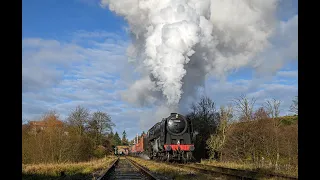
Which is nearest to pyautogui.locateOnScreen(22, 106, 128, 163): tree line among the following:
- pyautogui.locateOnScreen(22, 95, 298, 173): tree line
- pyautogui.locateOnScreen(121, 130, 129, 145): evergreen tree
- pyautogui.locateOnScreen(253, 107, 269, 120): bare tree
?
pyautogui.locateOnScreen(22, 95, 298, 173): tree line

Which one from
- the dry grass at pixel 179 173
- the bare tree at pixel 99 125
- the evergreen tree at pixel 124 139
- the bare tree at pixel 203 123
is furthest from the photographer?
the evergreen tree at pixel 124 139

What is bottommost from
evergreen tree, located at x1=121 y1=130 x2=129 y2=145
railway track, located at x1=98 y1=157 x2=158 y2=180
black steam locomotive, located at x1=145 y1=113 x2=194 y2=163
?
evergreen tree, located at x1=121 y1=130 x2=129 y2=145

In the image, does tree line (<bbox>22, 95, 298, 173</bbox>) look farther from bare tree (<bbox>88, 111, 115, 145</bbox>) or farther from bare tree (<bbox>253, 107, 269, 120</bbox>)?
bare tree (<bbox>88, 111, 115, 145</bbox>)

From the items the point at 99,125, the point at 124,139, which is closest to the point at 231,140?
the point at 99,125

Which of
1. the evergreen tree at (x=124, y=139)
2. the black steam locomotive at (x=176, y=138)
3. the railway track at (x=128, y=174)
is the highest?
the black steam locomotive at (x=176, y=138)

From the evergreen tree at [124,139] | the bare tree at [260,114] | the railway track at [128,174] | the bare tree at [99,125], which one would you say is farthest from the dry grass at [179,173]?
the evergreen tree at [124,139]

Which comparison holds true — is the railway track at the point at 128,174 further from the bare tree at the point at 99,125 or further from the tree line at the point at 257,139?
the bare tree at the point at 99,125

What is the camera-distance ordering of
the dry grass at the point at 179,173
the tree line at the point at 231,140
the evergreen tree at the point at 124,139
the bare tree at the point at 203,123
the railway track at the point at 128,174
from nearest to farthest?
the dry grass at the point at 179,173
the railway track at the point at 128,174
the tree line at the point at 231,140
the bare tree at the point at 203,123
the evergreen tree at the point at 124,139

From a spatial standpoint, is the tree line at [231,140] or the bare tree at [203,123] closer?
the tree line at [231,140]

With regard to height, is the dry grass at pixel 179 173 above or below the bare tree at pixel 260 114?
below
